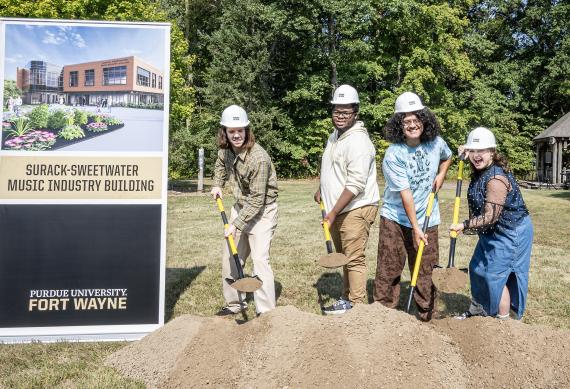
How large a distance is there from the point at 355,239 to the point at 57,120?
2.83 m

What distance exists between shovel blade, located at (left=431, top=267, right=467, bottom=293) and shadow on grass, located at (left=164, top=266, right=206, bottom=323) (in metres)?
2.68

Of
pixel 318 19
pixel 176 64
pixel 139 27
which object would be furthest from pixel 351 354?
pixel 318 19

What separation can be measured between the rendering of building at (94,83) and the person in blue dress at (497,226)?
2787 mm

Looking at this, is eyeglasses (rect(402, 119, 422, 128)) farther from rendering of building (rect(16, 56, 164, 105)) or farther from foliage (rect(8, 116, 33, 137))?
foliage (rect(8, 116, 33, 137))

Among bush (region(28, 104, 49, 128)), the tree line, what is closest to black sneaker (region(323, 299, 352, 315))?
bush (region(28, 104, 49, 128))

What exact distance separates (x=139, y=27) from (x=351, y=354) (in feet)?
10.6

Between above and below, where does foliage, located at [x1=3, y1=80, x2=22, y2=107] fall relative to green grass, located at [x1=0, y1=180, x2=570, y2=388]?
above

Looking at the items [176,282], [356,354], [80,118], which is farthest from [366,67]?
[356,354]

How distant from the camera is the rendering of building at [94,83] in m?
4.54

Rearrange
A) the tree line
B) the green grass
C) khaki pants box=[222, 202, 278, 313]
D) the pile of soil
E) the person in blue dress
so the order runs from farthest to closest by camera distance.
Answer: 1. the tree line
2. khaki pants box=[222, 202, 278, 313]
3. the person in blue dress
4. the green grass
5. the pile of soil

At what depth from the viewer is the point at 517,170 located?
34.3 m

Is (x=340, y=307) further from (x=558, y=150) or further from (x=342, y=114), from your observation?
(x=558, y=150)

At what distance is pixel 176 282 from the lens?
6.83 m

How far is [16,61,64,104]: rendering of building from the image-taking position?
4512mm
